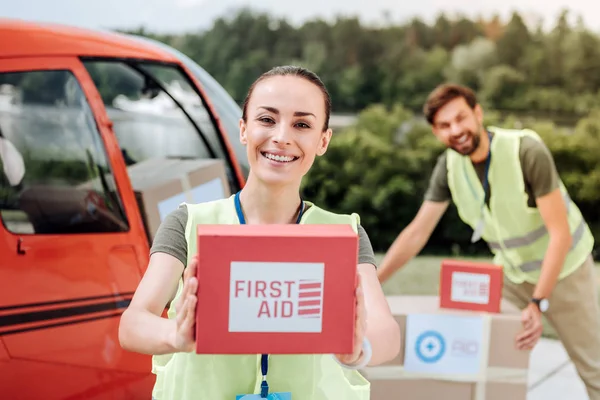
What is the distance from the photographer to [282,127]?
1.51 m

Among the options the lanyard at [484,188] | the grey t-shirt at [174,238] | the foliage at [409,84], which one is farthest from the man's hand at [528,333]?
the foliage at [409,84]

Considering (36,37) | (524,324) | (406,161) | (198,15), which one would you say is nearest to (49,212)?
(36,37)

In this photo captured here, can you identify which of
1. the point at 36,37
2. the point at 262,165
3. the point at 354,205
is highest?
the point at 36,37

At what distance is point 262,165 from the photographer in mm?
1537

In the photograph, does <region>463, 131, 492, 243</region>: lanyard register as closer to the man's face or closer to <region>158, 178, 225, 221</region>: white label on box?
the man's face

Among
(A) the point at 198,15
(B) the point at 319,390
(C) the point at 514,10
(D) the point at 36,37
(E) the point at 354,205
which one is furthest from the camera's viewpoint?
(C) the point at 514,10

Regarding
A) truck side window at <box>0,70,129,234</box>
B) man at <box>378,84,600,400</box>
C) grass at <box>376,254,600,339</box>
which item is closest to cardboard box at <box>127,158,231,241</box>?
truck side window at <box>0,70,129,234</box>

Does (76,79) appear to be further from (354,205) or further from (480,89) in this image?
(480,89)

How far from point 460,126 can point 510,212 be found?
1.61ft

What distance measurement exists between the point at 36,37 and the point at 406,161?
6.73 metres

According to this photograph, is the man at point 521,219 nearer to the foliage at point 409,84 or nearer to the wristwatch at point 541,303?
the wristwatch at point 541,303

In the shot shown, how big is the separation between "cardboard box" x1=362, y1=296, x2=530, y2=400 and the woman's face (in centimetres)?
158

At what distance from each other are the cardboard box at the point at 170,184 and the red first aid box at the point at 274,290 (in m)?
1.53

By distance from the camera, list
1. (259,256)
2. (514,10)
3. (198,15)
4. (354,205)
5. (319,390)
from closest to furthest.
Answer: (259,256) < (319,390) < (198,15) < (354,205) < (514,10)
